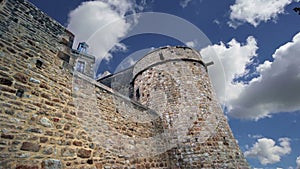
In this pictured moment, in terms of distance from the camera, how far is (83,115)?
3.74m

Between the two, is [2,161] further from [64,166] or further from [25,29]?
[25,29]

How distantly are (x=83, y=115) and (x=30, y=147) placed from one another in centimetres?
127

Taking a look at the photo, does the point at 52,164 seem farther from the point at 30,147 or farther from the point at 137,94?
the point at 137,94

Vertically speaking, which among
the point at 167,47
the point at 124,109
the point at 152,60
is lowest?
the point at 124,109

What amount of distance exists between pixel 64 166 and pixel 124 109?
2.61 metres

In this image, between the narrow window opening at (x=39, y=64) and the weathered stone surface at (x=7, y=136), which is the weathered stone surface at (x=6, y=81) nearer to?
the narrow window opening at (x=39, y=64)

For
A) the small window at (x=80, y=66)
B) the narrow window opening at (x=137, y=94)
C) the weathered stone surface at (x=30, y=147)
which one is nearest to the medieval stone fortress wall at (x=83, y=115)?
the weathered stone surface at (x=30, y=147)

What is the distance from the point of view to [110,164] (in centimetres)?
384

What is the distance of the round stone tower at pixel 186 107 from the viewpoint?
5.98m

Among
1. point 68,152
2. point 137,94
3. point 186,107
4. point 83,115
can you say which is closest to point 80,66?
point 137,94

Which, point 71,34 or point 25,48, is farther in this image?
point 71,34

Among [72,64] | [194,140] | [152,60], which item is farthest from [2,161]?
[152,60]

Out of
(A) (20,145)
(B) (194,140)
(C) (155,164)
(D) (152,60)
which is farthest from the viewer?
(D) (152,60)

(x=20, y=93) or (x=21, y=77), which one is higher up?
(x=21, y=77)
